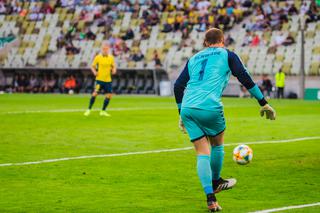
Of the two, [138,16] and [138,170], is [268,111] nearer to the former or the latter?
[138,170]

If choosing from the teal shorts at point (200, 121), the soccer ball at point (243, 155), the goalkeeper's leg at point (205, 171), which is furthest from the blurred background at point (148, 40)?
the goalkeeper's leg at point (205, 171)

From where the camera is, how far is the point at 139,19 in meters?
59.0

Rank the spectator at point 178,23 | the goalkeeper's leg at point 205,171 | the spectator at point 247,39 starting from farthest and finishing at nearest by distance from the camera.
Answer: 1. the spectator at point 178,23
2. the spectator at point 247,39
3. the goalkeeper's leg at point 205,171

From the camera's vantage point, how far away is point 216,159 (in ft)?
36.0

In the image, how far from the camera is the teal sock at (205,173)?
33.6ft

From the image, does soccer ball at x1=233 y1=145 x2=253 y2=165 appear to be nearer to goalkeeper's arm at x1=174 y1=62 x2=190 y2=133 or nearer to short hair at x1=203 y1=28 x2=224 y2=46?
goalkeeper's arm at x1=174 y1=62 x2=190 y2=133

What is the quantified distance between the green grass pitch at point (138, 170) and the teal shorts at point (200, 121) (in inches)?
37.2

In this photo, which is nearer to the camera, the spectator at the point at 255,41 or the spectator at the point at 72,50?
the spectator at the point at 255,41

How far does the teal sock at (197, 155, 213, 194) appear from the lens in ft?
33.6

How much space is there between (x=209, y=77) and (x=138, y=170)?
14.1ft

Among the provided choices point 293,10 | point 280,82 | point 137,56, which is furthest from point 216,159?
point 137,56

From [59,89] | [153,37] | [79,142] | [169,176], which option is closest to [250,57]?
[153,37]

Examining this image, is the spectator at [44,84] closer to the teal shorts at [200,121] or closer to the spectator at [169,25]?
the spectator at [169,25]

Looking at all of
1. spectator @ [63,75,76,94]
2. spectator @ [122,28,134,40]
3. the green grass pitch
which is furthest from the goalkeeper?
spectator @ [122,28,134,40]
